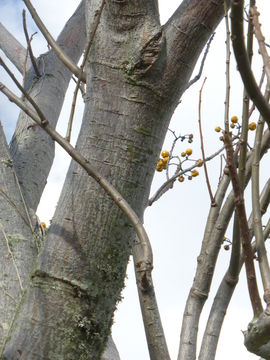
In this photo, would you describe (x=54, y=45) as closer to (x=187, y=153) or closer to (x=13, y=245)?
(x=13, y=245)

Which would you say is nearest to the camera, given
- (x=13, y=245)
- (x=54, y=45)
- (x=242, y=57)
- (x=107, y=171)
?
(x=242, y=57)

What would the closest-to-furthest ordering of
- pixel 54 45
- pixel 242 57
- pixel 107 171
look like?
pixel 242 57, pixel 107 171, pixel 54 45

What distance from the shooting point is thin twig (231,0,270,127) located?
93cm

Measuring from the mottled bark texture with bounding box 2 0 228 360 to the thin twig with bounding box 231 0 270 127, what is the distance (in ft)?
1.67

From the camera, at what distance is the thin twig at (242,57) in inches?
36.8

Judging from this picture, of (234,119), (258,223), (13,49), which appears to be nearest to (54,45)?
(258,223)

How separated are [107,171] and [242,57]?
0.58m

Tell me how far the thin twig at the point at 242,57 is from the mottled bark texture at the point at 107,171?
508 mm

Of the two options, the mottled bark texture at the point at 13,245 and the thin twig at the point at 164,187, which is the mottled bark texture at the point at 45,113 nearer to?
the mottled bark texture at the point at 13,245

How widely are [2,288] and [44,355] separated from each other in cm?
45

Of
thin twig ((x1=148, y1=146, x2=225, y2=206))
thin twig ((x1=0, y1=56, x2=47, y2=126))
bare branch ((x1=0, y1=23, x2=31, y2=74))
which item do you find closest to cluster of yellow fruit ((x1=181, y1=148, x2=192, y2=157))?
thin twig ((x1=148, y1=146, x2=225, y2=206))

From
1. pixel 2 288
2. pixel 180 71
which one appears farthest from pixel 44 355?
pixel 180 71

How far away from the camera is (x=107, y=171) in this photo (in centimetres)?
146

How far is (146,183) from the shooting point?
1.52 m
